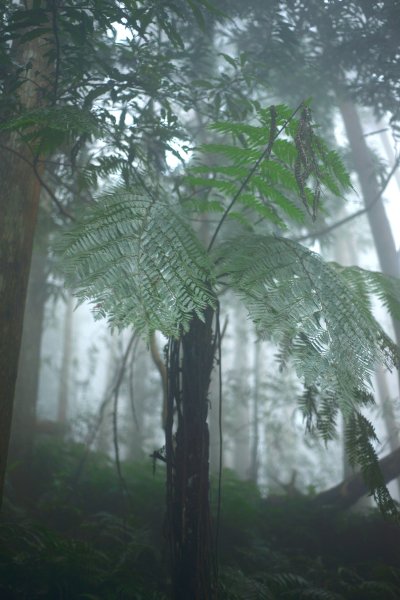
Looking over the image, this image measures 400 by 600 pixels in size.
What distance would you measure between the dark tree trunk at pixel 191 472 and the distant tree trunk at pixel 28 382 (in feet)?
12.0

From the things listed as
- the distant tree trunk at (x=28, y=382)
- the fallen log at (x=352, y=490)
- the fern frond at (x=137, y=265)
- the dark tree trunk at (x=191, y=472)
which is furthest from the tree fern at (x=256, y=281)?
the distant tree trunk at (x=28, y=382)

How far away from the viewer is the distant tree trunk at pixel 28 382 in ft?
19.6

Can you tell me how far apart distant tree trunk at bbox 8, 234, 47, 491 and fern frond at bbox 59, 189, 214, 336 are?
14.2ft

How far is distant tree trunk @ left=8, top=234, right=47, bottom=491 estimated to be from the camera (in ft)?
19.6

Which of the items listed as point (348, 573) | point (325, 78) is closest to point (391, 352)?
point (348, 573)

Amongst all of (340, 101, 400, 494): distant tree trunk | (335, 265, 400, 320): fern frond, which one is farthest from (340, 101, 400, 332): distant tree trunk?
(335, 265, 400, 320): fern frond

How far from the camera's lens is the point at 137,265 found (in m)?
1.93

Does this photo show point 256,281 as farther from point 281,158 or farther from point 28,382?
point 28,382

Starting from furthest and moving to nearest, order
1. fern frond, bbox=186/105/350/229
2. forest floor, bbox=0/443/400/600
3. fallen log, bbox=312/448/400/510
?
fallen log, bbox=312/448/400/510
forest floor, bbox=0/443/400/600
fern frond, bbox=186/105/350/229

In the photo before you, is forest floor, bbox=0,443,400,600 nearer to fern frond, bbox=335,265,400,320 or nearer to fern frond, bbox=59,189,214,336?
fern frond, bbox=59,189,214,336

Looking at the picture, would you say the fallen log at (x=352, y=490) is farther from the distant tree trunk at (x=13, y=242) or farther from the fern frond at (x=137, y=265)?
the distant tree trunk at (x=13, y=242)

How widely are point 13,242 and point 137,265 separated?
1507 mm

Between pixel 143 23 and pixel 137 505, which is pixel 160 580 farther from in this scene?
pixel 143 23

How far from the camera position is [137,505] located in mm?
4762
